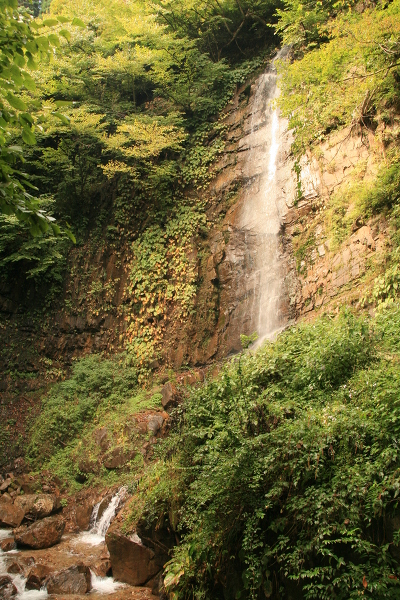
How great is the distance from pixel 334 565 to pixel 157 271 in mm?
10429

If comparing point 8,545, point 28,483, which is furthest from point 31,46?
point 28,483

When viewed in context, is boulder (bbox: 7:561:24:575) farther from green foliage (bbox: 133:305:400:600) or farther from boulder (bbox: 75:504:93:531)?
green foliage (bbox: 133:305:400:600)

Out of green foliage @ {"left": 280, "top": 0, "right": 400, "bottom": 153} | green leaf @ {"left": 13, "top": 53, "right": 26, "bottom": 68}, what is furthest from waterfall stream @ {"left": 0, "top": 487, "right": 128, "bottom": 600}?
green foliage @ {"left": 280, "top": 0, "right": 400, "bottom": 153}

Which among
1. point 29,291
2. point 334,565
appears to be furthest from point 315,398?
point 29,291

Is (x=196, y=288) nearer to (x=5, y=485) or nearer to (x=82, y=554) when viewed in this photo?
(x=5, y=485)

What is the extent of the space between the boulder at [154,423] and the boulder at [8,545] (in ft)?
10.9

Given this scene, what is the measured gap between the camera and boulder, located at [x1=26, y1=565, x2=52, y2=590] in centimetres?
673

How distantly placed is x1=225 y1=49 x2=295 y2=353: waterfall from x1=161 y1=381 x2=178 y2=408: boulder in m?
1.90

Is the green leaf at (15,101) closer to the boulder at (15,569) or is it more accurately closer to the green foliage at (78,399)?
the boulder at (15,569)

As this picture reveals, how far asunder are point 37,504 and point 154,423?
293 centimetres

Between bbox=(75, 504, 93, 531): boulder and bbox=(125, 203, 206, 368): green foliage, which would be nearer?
bbox=(75, 504, 93, 531): boulder

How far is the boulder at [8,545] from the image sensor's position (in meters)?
8.15

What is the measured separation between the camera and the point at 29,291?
14.5 m

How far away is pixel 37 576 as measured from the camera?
6871 mm
